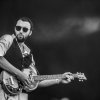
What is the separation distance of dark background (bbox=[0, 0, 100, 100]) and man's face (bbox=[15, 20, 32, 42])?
0.06 m

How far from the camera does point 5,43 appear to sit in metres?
1.97

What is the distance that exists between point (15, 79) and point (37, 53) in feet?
0.97

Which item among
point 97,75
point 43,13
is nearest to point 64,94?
point 97,75

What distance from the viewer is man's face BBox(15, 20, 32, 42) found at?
209 centimetres

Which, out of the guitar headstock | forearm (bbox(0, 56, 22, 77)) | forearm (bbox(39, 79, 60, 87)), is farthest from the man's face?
the guitar headstock

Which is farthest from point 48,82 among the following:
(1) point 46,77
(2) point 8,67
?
(2) point 8,67

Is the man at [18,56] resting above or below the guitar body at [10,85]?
above

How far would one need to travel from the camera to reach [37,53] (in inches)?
86.2

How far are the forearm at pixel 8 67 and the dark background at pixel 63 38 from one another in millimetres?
220

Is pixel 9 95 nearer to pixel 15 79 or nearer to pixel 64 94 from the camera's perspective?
pixel 15 79

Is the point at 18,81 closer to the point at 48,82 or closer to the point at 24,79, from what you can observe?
the point at 24,79

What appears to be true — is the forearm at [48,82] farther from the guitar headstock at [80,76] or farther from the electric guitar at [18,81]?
the guitar headstock at [80,76]

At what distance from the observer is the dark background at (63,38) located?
219 centimetres

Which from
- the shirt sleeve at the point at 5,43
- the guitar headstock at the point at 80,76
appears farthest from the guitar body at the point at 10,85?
the guitar headstock at the point at 80,76
